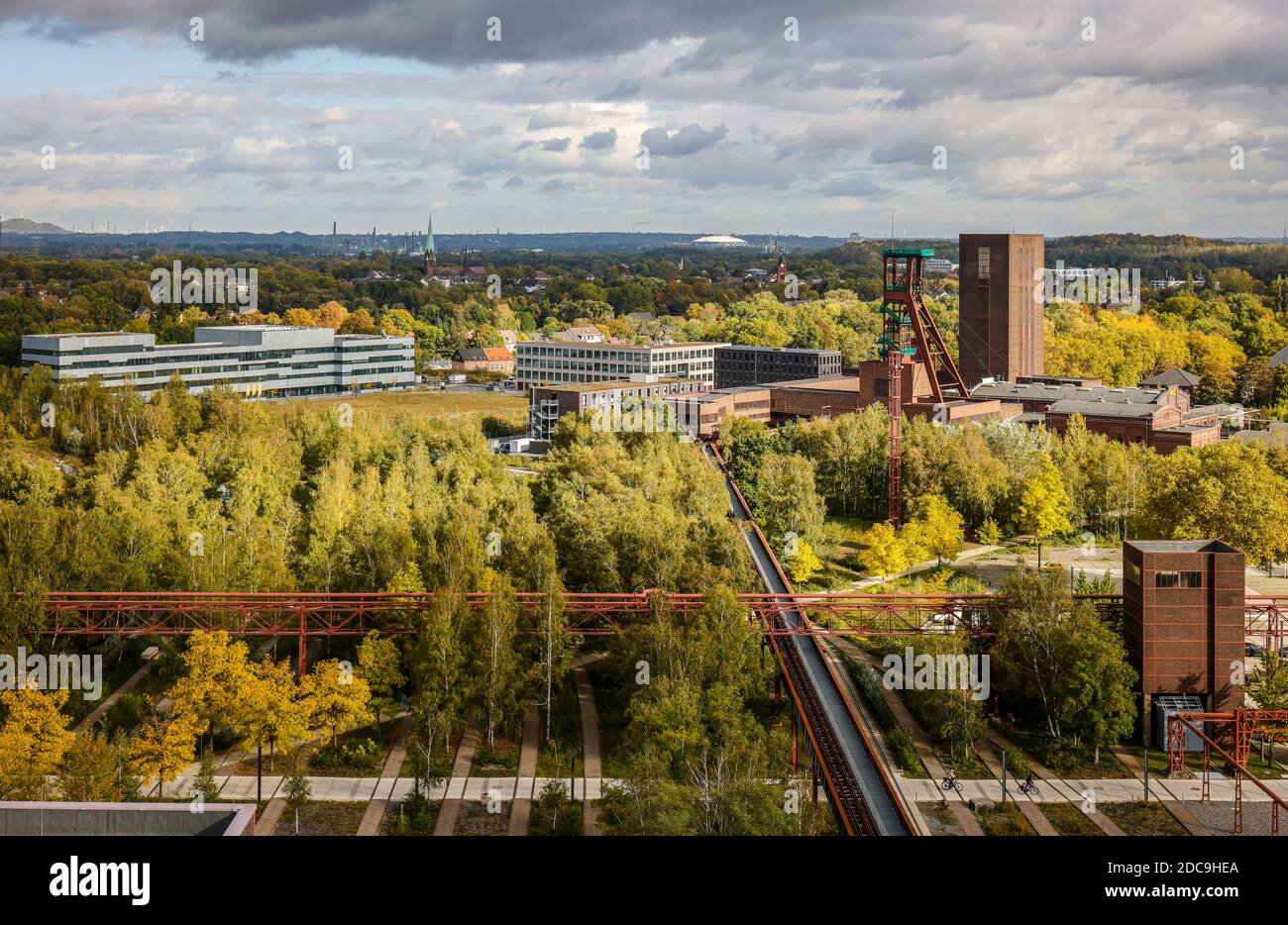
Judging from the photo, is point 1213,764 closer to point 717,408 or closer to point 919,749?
point 919,749

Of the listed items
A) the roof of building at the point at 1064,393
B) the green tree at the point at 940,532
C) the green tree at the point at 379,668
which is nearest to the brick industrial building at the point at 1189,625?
the green tree at the point at 940,532

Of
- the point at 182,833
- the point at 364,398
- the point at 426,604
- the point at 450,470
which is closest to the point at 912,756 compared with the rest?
the point at 426,604

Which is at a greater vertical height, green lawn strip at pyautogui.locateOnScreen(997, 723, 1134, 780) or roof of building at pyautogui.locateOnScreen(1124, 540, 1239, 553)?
roof of building at pyautogui.locateOnScreen(1124, 540, 1239, 553)

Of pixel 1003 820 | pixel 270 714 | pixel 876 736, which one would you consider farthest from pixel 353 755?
pixel 1003 820

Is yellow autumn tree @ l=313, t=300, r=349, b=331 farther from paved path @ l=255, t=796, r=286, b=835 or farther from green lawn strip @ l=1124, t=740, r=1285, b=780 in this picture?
green lawn strip @ l=1124, t=740, r=1285, b=780

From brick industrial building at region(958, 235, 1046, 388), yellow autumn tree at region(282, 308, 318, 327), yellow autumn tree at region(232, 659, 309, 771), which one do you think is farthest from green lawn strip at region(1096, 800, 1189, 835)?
yellow autumn tree at region(282, 308, 318, 327)

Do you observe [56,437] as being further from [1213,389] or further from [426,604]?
[1213,389]
